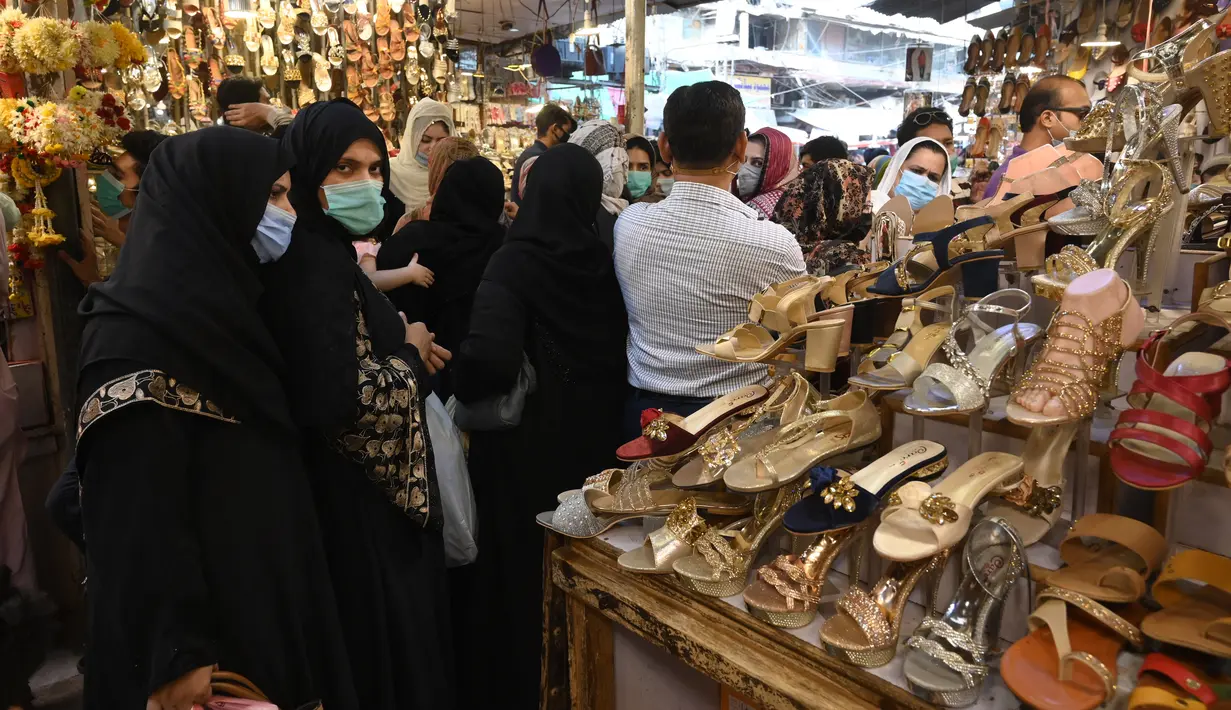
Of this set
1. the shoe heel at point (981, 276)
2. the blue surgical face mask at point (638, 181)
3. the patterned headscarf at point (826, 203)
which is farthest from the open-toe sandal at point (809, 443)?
the blue surgical face mask at point (638, 181)

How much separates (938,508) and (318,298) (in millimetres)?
1158

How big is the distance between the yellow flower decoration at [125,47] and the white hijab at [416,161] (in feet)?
3.99

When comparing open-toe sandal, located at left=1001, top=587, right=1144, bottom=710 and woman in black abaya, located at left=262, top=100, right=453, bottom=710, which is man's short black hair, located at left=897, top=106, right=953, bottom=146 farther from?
open-toe sandal, located at left=1001, top=587, right=1144, bottom=710

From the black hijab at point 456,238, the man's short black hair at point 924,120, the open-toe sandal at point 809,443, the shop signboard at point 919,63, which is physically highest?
the shop signboard at point 919,63

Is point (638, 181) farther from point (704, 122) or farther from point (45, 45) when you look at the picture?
point (45, 45)

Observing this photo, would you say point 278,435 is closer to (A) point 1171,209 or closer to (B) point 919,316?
(B) point 919,316

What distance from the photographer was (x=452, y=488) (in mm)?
1959

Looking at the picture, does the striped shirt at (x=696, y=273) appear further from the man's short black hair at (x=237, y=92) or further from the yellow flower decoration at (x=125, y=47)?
the man's short black hair at (x=237, y=92)

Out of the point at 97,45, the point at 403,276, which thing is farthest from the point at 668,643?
the point at 97,45

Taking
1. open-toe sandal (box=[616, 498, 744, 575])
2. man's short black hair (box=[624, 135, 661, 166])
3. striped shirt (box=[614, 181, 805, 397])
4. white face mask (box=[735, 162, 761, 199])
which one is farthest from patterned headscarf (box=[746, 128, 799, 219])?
open-toe sandal (box=[616, 498, 744, 575])

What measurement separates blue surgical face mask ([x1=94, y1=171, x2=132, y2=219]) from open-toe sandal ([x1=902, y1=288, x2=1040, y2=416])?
3293 millimetres

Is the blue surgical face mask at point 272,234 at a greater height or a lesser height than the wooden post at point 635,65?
lesser

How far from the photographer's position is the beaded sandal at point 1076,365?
1.13 meters

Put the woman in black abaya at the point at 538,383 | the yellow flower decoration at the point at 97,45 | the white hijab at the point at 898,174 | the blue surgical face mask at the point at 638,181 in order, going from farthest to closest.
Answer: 1. the blue surgical face mask at the point at 638,181
2. the white hijab at the point at 898,174
3. the yellow flower decoration at the point at 97,45
4. the woman in black abaya at the point at 538,383
